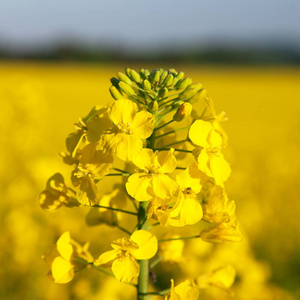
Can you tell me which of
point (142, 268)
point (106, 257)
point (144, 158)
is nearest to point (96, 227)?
point (142, 268)

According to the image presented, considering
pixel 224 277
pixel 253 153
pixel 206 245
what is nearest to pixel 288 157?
pixel 253 153

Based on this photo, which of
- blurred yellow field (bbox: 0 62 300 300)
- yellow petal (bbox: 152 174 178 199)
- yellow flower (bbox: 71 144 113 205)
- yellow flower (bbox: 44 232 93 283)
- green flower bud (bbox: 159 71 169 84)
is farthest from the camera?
blurred yellow field (bbox: 0 62 300 300)

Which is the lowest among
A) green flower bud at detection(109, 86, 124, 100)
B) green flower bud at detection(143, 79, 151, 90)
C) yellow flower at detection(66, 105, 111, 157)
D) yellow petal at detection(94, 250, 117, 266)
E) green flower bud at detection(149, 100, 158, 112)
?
yellow petal at detection(94, 250, 117, 266)

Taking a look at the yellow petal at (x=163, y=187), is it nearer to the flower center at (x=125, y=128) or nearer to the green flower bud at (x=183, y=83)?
the flower center at (x=125, y=128)

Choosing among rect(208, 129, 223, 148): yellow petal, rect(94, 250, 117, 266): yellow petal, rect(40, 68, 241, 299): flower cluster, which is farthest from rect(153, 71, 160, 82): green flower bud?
rect(94, 250, 117, 266): yellow petal

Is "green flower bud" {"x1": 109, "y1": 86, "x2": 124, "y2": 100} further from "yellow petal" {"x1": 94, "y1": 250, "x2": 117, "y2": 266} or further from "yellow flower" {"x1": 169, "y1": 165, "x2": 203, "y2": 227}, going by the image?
"yellow petal" {"x1": 94, "y1": 250, "x2": 117, "y2": 266}
